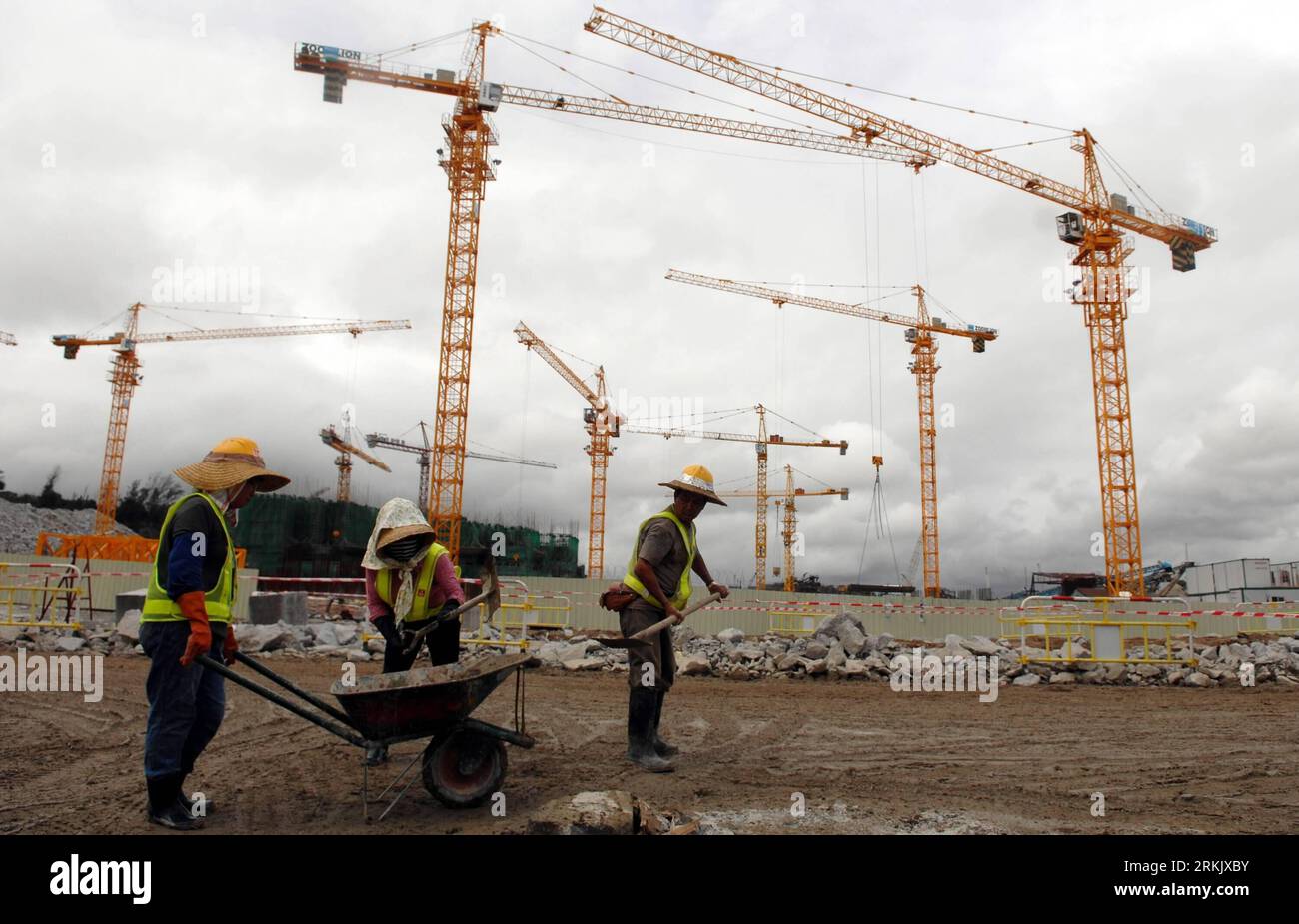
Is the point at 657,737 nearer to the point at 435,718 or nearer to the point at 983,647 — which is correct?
the point at 435,718

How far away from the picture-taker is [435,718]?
3.73m

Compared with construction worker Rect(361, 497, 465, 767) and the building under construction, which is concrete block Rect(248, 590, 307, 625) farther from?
the building under construction

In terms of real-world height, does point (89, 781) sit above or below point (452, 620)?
below

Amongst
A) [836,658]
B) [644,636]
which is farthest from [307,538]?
[644,636]

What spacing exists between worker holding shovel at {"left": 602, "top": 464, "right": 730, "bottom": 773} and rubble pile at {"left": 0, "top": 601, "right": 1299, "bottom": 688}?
5.68 meters

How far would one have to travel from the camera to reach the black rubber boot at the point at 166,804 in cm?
350

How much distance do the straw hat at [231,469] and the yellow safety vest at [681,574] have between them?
194 centimetres

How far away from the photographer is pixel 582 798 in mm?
3439

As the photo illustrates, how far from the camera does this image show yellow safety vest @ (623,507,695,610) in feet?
15.6

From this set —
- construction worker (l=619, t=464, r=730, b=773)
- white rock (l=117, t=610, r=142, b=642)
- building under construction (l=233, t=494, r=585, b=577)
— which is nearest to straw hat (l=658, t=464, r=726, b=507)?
construction worker (l=619, t=464, r=730, b=773)

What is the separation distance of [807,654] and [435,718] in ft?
26.5

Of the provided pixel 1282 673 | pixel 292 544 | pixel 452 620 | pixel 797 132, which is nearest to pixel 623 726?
pixel 452 620
